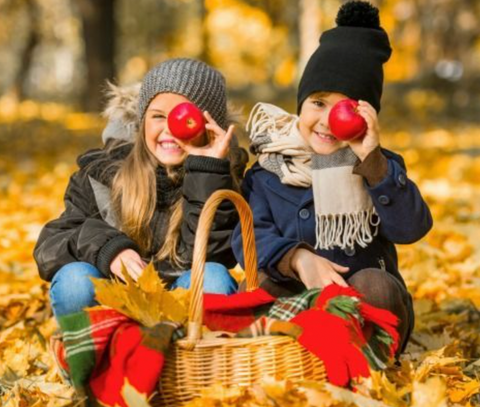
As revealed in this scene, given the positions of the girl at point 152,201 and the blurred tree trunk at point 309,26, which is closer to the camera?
the girl at point 152,201

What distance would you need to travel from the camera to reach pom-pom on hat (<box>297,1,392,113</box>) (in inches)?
120

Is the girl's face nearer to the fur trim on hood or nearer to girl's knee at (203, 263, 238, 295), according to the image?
the fur trim on hood

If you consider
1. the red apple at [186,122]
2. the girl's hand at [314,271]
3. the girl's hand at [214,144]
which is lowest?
the girl's hand at [314,271]

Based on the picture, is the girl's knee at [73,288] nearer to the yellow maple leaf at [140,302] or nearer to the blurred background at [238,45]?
the yellow maple leaf at [140,302]

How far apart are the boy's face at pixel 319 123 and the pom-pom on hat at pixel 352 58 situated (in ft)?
0.12

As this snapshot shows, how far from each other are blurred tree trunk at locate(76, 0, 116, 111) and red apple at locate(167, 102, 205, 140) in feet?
40.7

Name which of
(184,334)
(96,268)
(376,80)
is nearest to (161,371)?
(184,334)

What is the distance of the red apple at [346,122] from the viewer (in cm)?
279

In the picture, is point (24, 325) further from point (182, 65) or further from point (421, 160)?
point (421, 160)

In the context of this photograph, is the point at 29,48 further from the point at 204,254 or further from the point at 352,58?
the point at 204,254

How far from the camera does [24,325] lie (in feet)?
12.7

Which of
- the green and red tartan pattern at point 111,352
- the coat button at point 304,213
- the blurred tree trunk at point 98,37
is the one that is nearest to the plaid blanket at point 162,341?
the green and red tartan pattern at point 111,352

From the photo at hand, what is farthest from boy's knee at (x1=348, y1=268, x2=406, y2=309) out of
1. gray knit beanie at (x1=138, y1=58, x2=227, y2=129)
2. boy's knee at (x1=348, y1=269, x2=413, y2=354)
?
gray knit beanie at (x1=138, y1=58, x2=227, y2=129)

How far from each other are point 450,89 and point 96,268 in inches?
681
